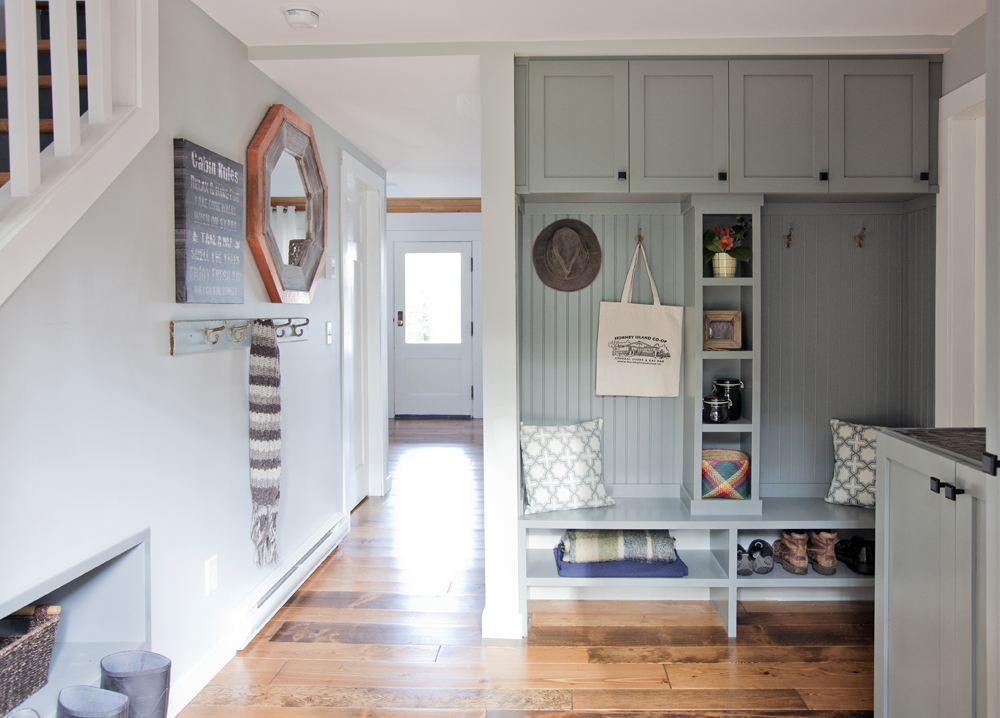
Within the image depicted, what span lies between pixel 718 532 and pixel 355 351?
2612 millimetres

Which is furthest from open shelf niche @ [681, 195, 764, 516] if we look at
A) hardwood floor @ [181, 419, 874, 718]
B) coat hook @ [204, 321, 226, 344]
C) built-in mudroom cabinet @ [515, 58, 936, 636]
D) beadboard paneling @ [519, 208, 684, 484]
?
coat hook @ [204, 321, 226, 344]

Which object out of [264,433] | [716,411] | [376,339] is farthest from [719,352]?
[376,339]

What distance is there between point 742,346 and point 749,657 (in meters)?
1.20

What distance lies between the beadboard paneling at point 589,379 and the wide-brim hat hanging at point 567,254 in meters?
0.04

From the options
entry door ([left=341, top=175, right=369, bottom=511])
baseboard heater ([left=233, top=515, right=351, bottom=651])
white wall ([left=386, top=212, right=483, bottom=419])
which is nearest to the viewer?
baseboard heater ([left=233, top=515, right=351, bottom=651])

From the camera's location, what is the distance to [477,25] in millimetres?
2443

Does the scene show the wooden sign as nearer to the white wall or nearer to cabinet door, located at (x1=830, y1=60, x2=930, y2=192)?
cabinet door, located at (x1=830, y1=60, x2=930, y2=192)

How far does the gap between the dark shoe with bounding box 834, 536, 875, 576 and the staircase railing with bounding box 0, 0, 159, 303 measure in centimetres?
297

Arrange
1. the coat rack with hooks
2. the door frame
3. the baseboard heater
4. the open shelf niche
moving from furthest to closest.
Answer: the door frame, the open shelf niche, the baseboard heater, the coat rack with hooks

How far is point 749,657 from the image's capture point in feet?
8.22

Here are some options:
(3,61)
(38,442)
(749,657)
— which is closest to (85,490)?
(38,442)

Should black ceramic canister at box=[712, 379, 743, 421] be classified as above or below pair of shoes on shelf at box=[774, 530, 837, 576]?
above

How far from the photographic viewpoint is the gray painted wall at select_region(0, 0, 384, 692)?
1.56 m

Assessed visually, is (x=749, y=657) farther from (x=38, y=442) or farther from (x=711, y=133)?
(x=38, y=442)
